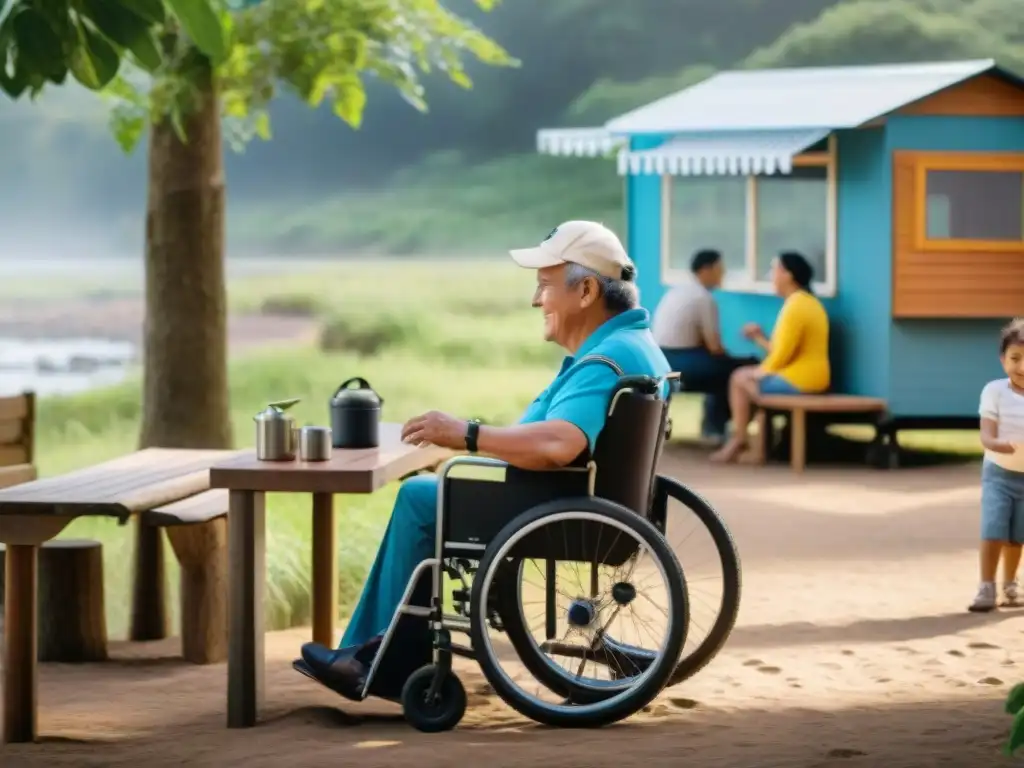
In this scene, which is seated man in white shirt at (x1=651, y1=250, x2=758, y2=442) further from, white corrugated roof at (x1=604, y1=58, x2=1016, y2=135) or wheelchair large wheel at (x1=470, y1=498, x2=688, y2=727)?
wheelchair large wheel at (x1=470, y1=498, x2=688, y2=727)

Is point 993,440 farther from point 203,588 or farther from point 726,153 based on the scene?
point 726,153

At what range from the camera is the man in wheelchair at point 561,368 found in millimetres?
5184

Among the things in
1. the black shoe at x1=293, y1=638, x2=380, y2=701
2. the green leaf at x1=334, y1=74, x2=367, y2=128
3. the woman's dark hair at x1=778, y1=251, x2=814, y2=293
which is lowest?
the black shoe at x1=293, y1=638, x2=380, y2=701

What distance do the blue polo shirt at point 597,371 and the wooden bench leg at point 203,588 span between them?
5.33ft

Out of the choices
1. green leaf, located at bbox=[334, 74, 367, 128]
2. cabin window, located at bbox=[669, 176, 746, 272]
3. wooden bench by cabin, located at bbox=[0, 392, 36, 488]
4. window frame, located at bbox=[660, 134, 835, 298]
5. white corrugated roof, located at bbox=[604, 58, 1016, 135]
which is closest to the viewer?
wooden bench by cabin, located at bbox=[0, 392, 36, 488]

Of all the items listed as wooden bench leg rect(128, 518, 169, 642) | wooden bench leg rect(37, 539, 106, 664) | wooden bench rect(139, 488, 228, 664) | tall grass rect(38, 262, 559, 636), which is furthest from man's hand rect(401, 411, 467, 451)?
tall grass rect(38, 262, 559, 636)

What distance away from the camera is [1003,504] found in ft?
23.9

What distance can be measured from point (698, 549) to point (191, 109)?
3.29 m

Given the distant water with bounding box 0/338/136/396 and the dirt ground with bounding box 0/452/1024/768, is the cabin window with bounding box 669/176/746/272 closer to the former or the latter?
the distant water with bounding box 0/338/136/396

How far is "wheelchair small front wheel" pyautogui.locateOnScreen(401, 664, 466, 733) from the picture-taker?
17.3 ft

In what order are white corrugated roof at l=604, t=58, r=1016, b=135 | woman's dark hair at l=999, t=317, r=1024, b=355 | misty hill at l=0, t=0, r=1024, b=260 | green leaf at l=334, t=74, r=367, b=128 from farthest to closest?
misty hill at l=0, t=0, r=1024, b=260, white corrugated roof at l=604, t=58, r=1016, b=135, green leaf at l=334, t=74, r=367, b=128, woman's dark hair at l=999, t=317, r=1024, b=355

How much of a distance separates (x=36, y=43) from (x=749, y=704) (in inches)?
110

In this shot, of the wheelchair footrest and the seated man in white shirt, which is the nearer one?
the wheelchair footrest

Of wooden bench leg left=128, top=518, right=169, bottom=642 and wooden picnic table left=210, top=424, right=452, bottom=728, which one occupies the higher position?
wooden picnic table left=210, top=424, right=452, bottom=728
